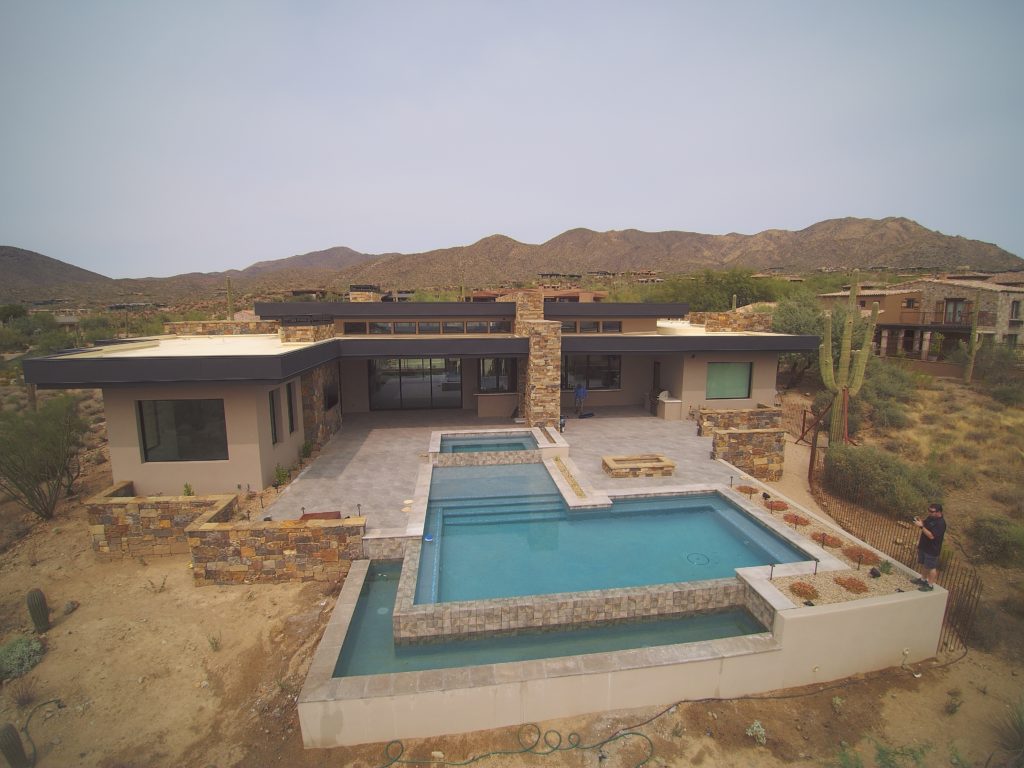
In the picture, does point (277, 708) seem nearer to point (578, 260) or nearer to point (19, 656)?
point (19, 656)

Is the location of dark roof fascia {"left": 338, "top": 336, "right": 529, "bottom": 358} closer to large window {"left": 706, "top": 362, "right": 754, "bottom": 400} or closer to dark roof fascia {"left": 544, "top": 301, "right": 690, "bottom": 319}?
dark roof fascia {"left": 544, "top": 301, "right": 690, "bottom": 319}

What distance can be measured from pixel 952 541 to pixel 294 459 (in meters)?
16.6

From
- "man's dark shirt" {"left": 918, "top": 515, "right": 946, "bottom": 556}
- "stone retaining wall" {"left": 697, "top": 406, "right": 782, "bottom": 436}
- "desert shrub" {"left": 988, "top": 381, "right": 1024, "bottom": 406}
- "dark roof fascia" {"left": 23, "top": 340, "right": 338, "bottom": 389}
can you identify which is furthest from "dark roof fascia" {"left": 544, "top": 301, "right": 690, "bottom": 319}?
"desert shrub" {"left": 988, "top": 381, "right": 1024, "bottom": 406}

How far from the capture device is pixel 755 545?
957 cm

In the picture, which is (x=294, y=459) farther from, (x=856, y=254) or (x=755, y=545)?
(x=856, y=254)

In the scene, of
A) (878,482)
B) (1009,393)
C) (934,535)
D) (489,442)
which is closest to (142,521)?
(489,442)

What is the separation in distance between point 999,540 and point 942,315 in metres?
28.0

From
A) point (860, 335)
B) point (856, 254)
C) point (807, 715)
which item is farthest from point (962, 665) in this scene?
point (856, 254)

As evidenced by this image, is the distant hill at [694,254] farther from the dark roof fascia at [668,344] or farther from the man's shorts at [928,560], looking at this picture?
the man's shorts at [928,560]

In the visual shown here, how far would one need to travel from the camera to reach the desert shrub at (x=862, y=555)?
27.8 feet

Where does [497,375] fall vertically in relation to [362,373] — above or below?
below

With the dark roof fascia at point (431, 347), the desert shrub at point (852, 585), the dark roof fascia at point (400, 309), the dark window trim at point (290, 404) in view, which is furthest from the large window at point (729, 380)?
the dark window trim at point (290, 404)

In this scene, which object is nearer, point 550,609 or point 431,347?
point 550,609

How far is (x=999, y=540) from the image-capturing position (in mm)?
11125
